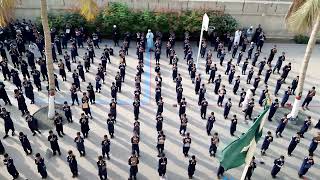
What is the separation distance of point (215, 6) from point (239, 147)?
1476 cm

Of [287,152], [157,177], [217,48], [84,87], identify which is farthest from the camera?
[217,48]

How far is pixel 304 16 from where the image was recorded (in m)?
14.9

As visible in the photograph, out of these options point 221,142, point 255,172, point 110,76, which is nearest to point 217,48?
point 110,76

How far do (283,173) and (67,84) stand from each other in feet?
33.3

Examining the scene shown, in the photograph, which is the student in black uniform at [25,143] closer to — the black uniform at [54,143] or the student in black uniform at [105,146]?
the black uniform at [54,143]

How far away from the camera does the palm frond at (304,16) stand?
579 inches

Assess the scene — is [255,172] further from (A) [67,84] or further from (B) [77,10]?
(B) [77,10]

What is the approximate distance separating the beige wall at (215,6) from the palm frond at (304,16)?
8203 millimetres

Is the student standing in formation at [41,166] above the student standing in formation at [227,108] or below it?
below

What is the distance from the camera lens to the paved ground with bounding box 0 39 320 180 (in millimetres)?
14852

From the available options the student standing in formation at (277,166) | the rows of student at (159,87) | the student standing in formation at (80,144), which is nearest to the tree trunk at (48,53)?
the rows of student at (159,87)

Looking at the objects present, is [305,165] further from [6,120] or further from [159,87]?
[6,120]

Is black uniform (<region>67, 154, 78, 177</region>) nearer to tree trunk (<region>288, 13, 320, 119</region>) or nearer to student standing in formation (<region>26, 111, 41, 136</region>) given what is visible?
student standing in formation (<region>26, 111, 41, 136</region>)

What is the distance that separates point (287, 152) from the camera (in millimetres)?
16016
